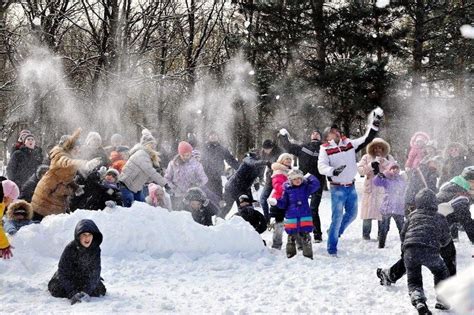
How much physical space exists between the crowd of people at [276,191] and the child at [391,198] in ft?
0.05

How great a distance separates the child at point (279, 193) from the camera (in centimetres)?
852

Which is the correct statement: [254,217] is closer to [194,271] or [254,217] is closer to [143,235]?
[143,235]

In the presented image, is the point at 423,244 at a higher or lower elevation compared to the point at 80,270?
higher

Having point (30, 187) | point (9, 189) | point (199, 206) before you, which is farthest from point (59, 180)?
point (199, 206)

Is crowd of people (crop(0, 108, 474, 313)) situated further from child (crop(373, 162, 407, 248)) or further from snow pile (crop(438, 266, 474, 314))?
snow pile (crop(438, 266, 474, 314))

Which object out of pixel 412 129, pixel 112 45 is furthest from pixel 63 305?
pixel 412 129

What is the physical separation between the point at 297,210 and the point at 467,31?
1712 cm

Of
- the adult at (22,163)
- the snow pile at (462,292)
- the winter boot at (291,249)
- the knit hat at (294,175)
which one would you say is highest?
the adult at (22,163)

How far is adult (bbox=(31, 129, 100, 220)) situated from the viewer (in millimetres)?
7903

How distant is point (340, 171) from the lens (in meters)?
8.16

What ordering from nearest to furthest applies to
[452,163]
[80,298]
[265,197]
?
[80,298]
[452,163]
[265,197]

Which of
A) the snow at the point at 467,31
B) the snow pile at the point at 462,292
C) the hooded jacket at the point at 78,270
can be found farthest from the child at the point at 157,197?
the snow at the point at 467,31

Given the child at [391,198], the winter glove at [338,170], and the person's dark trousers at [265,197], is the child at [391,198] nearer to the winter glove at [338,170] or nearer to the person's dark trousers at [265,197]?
the winter glove at [338,170]

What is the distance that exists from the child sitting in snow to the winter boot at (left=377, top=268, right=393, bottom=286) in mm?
1774
